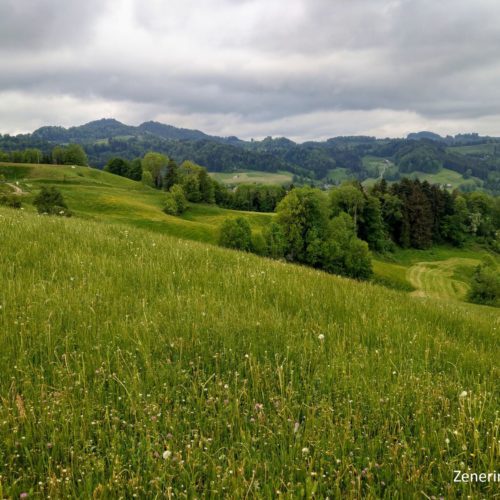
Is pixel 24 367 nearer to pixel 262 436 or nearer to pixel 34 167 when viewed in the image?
pixel 262 436

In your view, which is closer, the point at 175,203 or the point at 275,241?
the point at 275,241

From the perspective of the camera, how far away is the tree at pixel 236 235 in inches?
2665

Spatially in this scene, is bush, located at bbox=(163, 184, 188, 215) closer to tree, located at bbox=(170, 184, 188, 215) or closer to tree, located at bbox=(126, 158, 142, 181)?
tree, located at bbox=(170, 184, 188, 215)

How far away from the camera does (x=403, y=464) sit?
9.29 ft

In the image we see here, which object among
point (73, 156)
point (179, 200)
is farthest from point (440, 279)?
point (73, 156)

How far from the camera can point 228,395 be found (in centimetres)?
356

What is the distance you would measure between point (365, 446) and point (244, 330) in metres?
2.28

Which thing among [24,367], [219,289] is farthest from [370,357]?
[24,367]

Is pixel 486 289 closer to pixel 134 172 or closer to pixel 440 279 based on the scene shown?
pixel 440 279

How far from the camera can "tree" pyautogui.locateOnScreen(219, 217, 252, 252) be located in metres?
67.7

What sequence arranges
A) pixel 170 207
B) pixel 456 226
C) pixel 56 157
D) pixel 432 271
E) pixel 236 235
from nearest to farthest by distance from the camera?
pixel 236 235, pixel 432 271, pixel 170 207, pixel 456 226, pixel 56 157

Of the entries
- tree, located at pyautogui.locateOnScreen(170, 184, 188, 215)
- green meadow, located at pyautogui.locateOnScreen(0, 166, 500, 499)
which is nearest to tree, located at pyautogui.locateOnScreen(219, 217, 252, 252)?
tree, located at pyautogui.locateOnScreen(170, 184, 188, 215)

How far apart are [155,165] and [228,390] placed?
15217 centimetres

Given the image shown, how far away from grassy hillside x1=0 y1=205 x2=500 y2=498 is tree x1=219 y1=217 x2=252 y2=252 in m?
60.8
